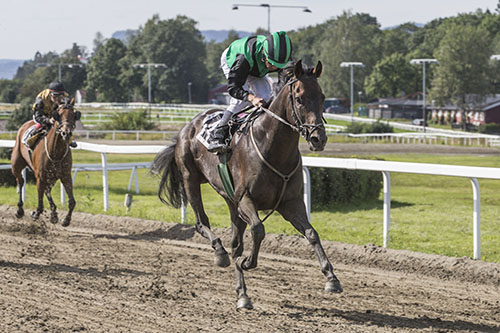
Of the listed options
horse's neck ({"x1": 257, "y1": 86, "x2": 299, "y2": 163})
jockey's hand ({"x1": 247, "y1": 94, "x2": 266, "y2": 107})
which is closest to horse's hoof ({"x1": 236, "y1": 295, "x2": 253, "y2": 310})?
horse's neck ({"x1": 257, "y1": 86, "x2": 299, "y2": 163})

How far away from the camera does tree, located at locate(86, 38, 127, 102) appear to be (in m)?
94.3

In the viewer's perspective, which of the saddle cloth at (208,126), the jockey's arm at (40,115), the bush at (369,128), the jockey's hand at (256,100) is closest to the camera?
the jockey's hand at (256,100)

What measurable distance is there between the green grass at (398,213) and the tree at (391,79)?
6373 centimetres

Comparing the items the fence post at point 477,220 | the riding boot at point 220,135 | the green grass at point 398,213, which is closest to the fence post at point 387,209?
the green grass at point 398,213

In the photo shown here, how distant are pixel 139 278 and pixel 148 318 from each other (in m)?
1.46

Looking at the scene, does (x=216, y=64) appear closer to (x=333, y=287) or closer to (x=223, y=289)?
(x=223, y=289)

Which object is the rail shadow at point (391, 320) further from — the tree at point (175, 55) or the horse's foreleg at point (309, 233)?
the tree at point (175, 55)

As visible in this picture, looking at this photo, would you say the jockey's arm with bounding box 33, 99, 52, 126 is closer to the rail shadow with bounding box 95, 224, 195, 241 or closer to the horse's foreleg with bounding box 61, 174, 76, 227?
the horse's foreleg with bounding box 61, 174, 76, 227

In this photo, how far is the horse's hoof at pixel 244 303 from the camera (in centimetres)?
500

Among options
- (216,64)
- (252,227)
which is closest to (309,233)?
(252,227)

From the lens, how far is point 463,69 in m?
61.4

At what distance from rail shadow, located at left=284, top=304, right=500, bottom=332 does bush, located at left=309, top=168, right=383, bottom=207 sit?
6164 mm

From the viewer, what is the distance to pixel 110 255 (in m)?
7.41

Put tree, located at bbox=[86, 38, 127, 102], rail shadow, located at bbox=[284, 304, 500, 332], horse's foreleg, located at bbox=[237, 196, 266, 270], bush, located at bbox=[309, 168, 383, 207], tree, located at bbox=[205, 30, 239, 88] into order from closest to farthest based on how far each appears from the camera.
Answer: rail shadow, located at bbox=[284, 304, 500, 332] < horse's foreleg, located at bbox=[237, 196, 266, 270] < bush, located at bbox=[309, 168, 383, 207] < tree, located at bbox=[86, 38, 127, 102] < tree, located at bbox=[205, 30, 239, 88]
